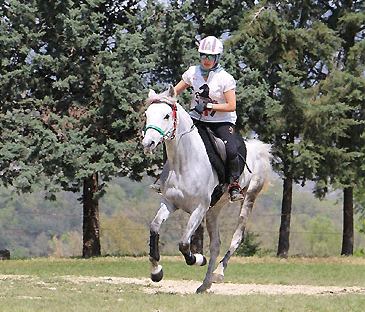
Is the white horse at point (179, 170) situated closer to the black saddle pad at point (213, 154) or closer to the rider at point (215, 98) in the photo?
the black saddle pad at point (213, 154)

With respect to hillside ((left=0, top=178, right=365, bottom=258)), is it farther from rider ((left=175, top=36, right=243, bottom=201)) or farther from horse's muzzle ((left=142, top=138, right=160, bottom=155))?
horse's muzzle ((left=142, top=138, right=160, bottom=155))

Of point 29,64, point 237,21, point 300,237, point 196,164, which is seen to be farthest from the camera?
point 300,237

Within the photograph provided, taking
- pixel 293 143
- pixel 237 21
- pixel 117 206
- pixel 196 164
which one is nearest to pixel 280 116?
pixel 293 143

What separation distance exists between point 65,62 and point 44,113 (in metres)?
2.52

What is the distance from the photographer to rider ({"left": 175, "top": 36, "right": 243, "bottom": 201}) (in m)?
11.8

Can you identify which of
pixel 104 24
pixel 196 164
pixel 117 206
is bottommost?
pixel 117 206

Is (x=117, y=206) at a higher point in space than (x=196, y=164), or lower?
lower

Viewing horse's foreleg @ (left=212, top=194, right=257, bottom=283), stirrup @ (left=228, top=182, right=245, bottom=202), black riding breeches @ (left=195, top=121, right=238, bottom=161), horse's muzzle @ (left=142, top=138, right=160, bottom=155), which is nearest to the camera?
horse's muzzle @ (left=142, top=138, right=160, bottom=155)

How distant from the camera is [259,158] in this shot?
14.7 metres

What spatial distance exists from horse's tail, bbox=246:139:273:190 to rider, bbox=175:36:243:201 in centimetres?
177

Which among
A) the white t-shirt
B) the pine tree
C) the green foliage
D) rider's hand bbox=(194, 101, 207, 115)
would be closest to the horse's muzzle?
rider's hand bbox=(194, 101, 207, 115)

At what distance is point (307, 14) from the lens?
111 feet

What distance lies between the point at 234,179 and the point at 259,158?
95.7 inches

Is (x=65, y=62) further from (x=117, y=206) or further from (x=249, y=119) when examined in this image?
(x=117, y=206)
